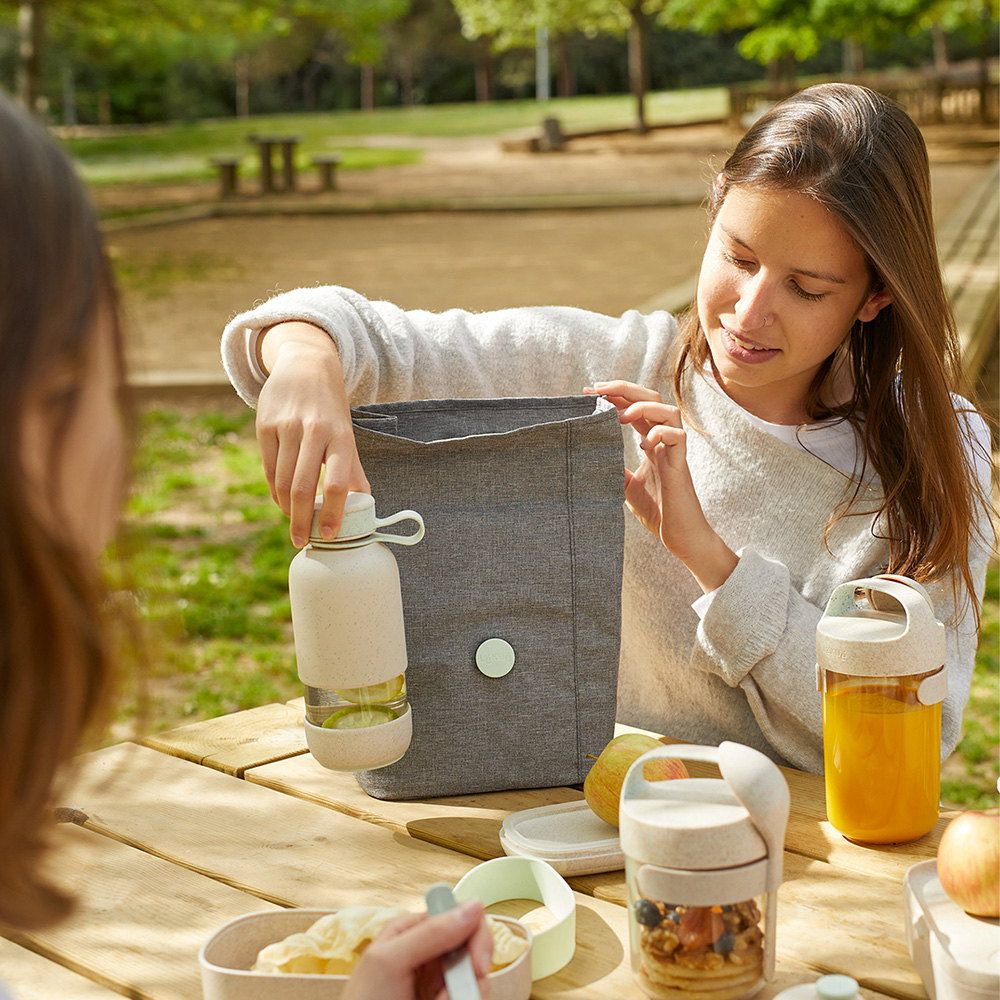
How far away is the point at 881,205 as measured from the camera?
5.96ft

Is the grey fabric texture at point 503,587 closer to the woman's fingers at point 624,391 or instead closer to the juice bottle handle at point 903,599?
the woman's fingers at point 624,391

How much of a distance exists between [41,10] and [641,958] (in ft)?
58.7

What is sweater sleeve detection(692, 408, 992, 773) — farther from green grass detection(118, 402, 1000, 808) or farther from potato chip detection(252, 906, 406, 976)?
green grass detection(118, 402, 1000, 808)

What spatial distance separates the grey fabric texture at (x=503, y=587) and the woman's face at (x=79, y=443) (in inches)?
24.9

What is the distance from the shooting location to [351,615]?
1422 millimetres

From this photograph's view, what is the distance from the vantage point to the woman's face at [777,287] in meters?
1.82

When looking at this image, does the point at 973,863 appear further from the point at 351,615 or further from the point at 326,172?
the point at 326,172

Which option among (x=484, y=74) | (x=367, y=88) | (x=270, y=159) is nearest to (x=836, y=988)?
(x=270, y=159)

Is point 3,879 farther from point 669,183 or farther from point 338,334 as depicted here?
point 669,183

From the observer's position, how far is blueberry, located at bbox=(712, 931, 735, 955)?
1.19 m

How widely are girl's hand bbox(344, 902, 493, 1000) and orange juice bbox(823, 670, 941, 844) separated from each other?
0.58 m

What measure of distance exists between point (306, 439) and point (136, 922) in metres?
0.53

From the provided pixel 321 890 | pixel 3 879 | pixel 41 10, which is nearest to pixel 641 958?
pixel 321 890

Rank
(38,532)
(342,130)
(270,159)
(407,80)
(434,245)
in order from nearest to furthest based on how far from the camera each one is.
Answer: (38,532), (434,245), (270,159), (342,130), (407,80)
